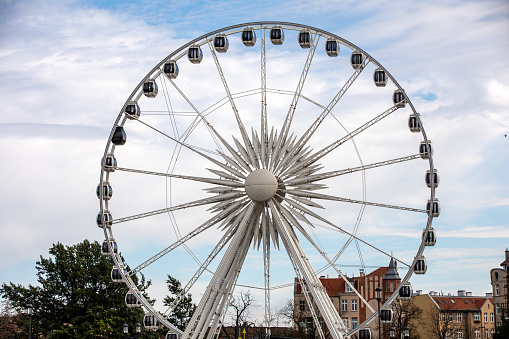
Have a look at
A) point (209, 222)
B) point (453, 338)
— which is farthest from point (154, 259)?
point (453, 338)

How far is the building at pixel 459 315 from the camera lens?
10062 centimetres

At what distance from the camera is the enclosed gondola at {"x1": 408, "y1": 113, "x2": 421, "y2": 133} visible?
4016 cm

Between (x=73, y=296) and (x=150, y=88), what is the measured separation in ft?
111

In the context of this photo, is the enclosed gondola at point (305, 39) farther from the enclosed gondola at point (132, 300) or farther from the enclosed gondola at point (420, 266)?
the enclosed gondola at point (132, 300)

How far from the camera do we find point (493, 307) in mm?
108125

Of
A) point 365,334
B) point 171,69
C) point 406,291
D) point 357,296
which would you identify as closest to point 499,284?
point 357,296

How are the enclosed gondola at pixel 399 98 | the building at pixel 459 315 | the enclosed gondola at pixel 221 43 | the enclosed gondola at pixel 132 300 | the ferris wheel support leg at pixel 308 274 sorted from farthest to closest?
1. the building at pixel 459 315
2. the enclosed gondola at pixel 221 43
3. the enclosed gondola at pixel 132 300
4. the enclosed gondola at pixel 399 98
5. the ferris wheel support leg at pixel 308 274

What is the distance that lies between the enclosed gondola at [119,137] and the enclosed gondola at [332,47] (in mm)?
11719

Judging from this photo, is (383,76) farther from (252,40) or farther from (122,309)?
(122,309)

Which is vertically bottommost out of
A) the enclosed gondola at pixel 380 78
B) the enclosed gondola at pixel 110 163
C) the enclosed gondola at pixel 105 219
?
the enclosed gondola at pixel 105 219

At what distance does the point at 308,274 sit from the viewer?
3894cm

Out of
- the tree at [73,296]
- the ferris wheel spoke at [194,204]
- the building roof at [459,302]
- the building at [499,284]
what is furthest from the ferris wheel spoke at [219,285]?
the building roof at [459,302]

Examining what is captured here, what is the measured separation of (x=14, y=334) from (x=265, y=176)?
161 feet

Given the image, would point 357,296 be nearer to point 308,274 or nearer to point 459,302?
point 459,302
